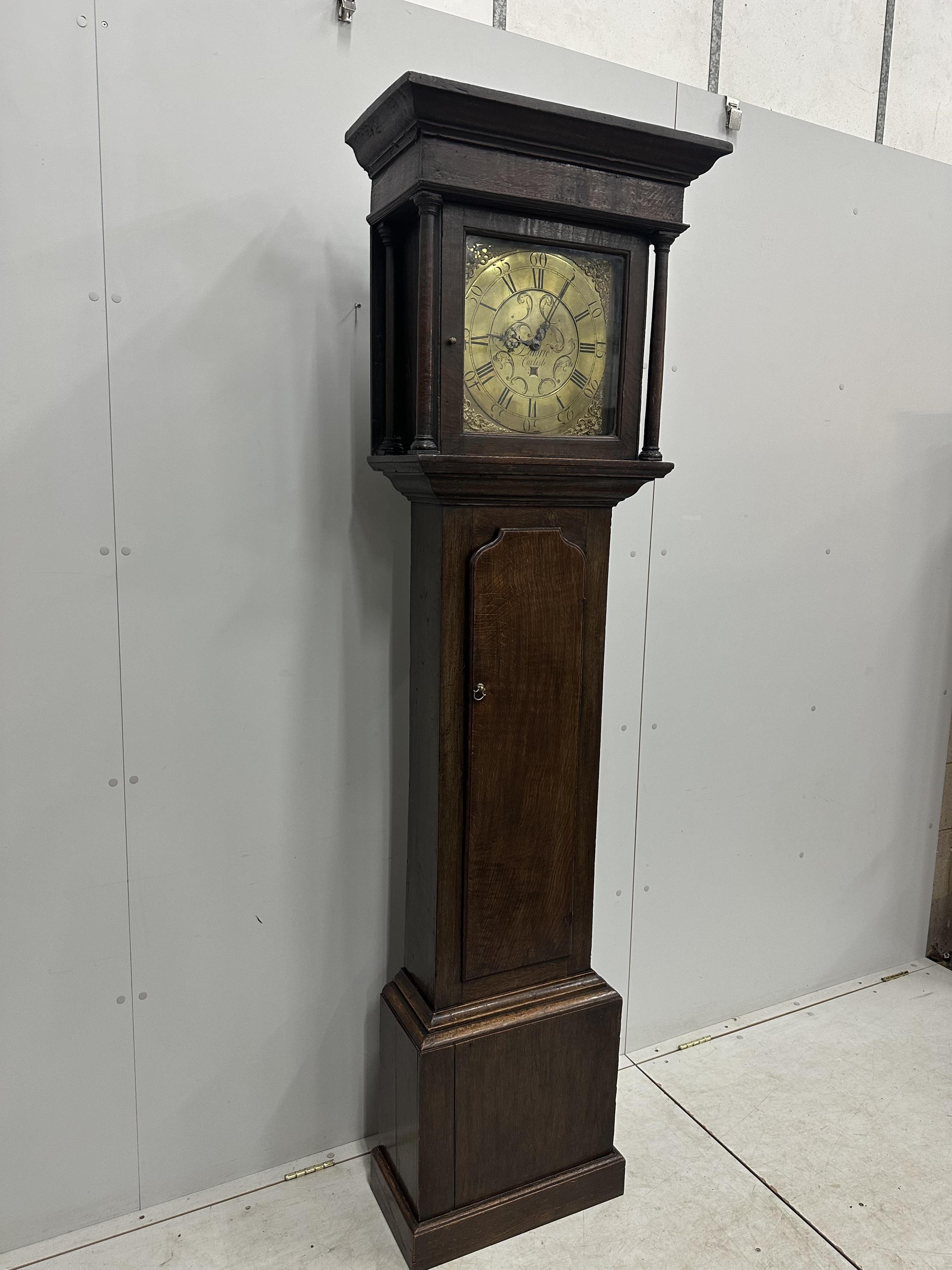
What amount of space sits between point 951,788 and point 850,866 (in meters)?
0.42

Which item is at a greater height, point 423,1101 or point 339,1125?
point 423,1101

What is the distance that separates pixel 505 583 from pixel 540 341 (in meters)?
0.38

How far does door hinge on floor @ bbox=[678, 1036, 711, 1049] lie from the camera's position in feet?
7.43

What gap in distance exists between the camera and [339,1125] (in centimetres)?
190

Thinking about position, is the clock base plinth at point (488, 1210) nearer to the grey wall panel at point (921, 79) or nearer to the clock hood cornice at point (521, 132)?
the clock hood cornice at point (521, 132)

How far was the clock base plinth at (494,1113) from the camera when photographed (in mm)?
1628

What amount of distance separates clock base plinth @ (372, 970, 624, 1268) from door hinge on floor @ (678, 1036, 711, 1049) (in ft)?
1.66

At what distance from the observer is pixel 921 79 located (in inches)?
92.0

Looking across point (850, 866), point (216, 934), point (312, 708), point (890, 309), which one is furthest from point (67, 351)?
point (850, 866)

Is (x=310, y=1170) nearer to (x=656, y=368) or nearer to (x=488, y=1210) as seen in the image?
(x=488, y=1210)

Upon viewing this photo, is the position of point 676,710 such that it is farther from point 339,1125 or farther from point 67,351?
point 67,351

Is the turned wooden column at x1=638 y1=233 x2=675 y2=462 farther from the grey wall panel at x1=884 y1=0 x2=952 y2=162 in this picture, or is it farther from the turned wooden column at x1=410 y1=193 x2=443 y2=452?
the grey wall panel at x1=884 y1=0 x2=952 y2=162

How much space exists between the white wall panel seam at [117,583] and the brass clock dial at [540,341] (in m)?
0.59

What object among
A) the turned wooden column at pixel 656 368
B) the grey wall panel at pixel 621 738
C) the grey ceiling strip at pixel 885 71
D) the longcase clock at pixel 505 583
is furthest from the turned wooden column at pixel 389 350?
the grey ceiling strip at pixel 885 71
